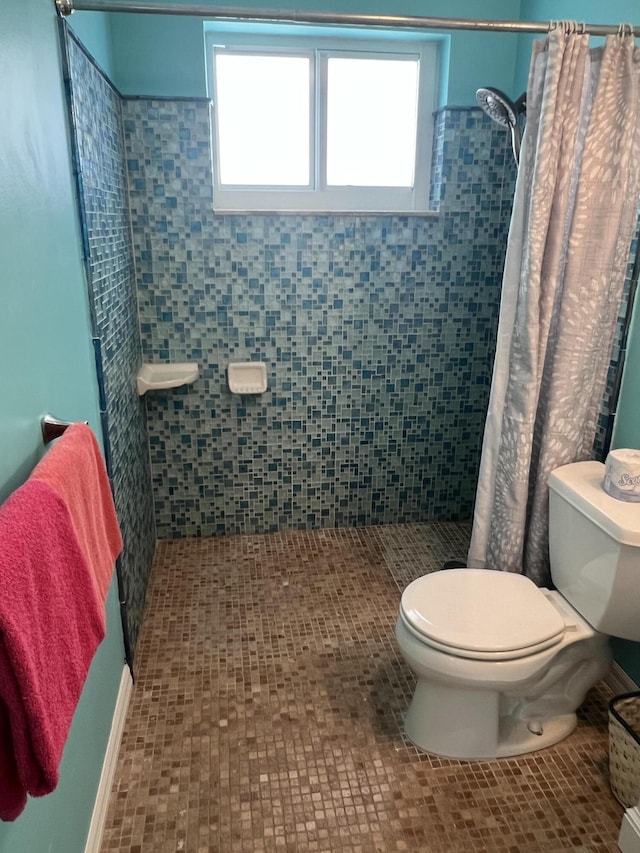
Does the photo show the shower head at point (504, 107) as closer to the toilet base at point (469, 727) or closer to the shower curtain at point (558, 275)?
the shower curtain at point (558, 275)

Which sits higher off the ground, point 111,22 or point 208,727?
point 111,22

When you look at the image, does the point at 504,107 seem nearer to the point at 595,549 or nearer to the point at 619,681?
the point at 595,549

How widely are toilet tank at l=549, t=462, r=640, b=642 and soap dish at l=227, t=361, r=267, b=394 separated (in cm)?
127

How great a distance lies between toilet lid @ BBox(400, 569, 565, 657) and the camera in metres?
1.64

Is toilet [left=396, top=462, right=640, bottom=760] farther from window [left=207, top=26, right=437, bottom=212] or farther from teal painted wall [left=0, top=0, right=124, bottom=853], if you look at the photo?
window [left=207, top=26, right=437, bottom=212]

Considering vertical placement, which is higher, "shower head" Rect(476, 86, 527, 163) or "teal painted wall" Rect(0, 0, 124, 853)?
"shower head" Rect(476, 86, 527, 163)

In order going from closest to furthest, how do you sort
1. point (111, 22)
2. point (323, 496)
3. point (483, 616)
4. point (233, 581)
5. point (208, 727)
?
point (483, 616) < point (208, 727) < point (111, 22) < point (233, 581) < point (323, 496)

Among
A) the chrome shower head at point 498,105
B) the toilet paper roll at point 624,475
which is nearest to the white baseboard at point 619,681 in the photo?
the toilet paper roll at point 624,475

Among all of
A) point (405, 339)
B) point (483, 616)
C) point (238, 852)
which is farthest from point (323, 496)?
point (238, 852)

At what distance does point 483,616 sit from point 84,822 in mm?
1064

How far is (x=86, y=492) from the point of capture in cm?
117

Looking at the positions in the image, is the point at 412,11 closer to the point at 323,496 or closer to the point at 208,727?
the point at 323,496

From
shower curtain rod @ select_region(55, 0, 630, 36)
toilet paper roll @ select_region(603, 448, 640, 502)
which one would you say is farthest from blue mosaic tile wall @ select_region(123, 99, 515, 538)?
toilet paper roll @ select_region(603, 448, 640, 502)

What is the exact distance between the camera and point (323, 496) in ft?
9.78
